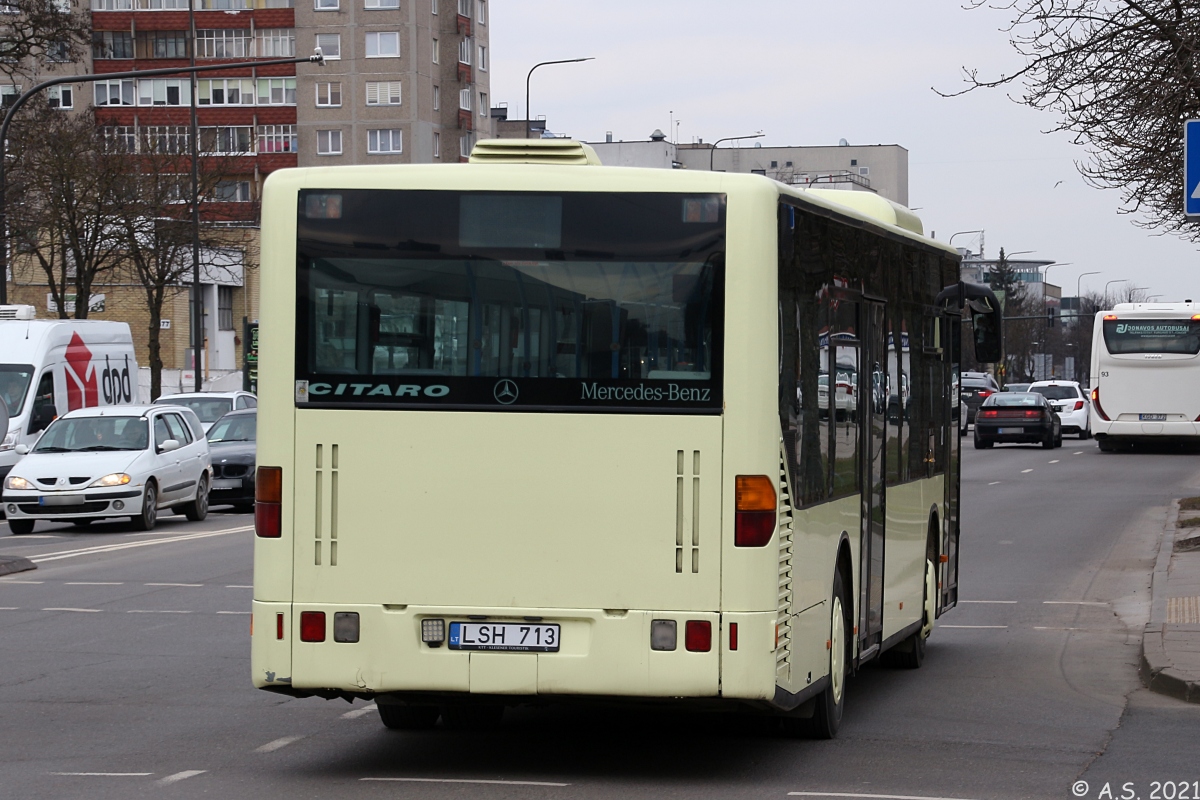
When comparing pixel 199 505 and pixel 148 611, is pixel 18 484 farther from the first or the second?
pixel 148 611

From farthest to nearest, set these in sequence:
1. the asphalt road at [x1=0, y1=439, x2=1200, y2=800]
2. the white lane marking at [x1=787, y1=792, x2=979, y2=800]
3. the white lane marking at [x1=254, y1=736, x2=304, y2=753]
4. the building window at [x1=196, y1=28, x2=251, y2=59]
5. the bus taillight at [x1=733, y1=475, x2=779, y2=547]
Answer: the building window at [x1=196, y1=28, x2=251, y2=59], the white lane marking at [x1=254, y1=736, x2=304, y2=753], the asphalt road at [x1=0, y1=439, x2=1200, y2=800], the bus taillight at [x1=733, y1=475, x2=779, y2=547], the white lane marking at [x1=787, y1=792, x2=979, y2=800]

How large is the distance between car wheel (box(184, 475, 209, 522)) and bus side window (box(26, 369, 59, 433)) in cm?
333

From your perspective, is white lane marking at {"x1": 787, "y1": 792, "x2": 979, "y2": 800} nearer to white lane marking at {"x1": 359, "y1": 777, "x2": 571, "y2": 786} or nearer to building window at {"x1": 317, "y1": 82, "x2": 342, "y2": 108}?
white lane marking at {"x1": 359, "y1": 777, "x2": 571, "y2": 786}

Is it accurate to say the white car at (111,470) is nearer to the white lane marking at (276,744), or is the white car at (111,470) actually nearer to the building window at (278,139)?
the white lane marking at (276,744)

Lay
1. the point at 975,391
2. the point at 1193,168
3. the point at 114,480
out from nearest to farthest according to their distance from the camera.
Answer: the point at 1193,168, the point at 114,480, the point at 975,391

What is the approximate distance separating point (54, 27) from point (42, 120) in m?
4.32

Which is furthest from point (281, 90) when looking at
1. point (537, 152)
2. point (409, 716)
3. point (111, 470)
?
point (537, 152)

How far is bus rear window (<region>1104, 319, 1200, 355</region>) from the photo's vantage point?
4762 cm

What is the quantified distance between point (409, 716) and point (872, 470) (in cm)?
273

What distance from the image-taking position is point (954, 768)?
8445 millimetres

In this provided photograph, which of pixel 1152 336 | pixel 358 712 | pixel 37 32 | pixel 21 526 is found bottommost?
pixel 21 526

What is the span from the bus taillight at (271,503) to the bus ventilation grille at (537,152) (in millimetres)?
1580

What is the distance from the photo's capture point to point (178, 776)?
27.0ft

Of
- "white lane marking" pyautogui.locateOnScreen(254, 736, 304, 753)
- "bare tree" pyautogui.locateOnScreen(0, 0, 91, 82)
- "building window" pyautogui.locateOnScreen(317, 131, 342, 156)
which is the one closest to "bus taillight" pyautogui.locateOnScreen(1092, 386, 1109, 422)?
"bare tree" pyautogui.locateOnScreen(0, 0, 91, 82)
